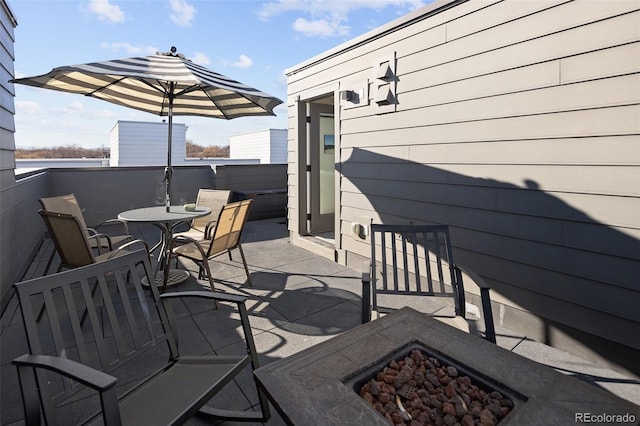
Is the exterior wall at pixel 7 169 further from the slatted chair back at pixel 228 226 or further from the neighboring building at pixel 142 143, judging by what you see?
the neighboring building at pixel 142 143

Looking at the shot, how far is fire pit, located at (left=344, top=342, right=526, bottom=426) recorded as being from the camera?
3.56ft

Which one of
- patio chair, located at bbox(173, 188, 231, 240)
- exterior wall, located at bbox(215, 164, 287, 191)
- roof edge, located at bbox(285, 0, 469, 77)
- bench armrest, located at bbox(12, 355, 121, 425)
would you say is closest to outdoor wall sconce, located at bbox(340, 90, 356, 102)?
roof edge, located at bbox(285, 0, 469, 77)

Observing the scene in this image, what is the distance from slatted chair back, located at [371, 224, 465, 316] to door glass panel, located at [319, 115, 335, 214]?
172cm

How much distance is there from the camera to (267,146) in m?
14.6

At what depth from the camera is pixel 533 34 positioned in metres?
2.30

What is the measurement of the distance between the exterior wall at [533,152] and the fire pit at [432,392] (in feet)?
4.81

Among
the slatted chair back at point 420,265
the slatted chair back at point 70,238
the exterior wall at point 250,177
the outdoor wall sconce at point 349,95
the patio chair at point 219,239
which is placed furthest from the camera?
the exterior wall at point 250,177

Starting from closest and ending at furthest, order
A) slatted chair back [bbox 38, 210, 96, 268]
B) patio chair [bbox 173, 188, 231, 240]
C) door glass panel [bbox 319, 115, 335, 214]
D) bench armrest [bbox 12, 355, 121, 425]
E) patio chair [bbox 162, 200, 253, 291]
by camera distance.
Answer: bench armrest [bbox 12, 355, 121, 425] < slatted chair back [bbox 38, 210, 96, 268] < patio chair [bbox 162, 200, 253, 291] < patio chair [bbox 173, 188, 231, 240] < door glass panel [bbox 319, 115, 335, 214]

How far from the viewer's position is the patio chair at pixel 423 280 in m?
1.93

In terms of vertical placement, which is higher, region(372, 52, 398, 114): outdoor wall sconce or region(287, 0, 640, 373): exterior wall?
region(372, 52, 398, 114): outdoor wall sconce

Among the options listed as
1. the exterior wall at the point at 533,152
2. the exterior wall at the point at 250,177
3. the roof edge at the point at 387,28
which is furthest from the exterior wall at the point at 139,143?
the exterior wall at the point at 533,152

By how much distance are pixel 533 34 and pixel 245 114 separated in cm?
337

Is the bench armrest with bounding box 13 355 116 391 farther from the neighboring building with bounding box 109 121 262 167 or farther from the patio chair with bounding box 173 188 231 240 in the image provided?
the neighboring building with bounding box 109 121 262 167

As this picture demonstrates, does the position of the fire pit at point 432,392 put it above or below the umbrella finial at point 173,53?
below
